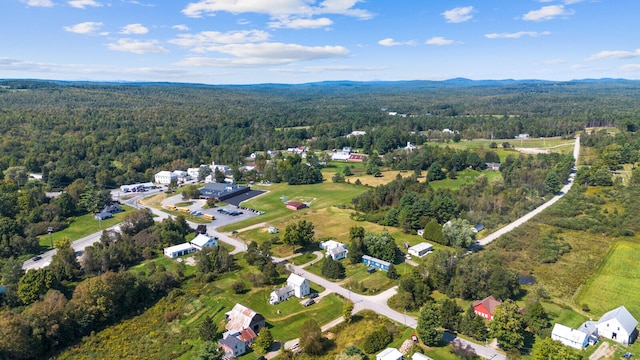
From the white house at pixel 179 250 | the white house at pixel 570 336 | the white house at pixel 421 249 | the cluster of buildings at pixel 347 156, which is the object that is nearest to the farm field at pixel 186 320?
the white house at pixel 179 250

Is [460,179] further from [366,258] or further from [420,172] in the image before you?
[366,258]

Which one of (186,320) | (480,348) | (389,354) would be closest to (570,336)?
(480,348)

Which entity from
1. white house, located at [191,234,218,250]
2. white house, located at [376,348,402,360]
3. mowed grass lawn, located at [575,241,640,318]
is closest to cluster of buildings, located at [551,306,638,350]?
mowed grass lawn, located at [575,241,640,318]

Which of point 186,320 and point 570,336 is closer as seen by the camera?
point 570,336

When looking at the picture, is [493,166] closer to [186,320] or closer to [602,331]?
[602,331]

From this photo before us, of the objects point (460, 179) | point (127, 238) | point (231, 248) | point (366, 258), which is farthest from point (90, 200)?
point (460, 179)
